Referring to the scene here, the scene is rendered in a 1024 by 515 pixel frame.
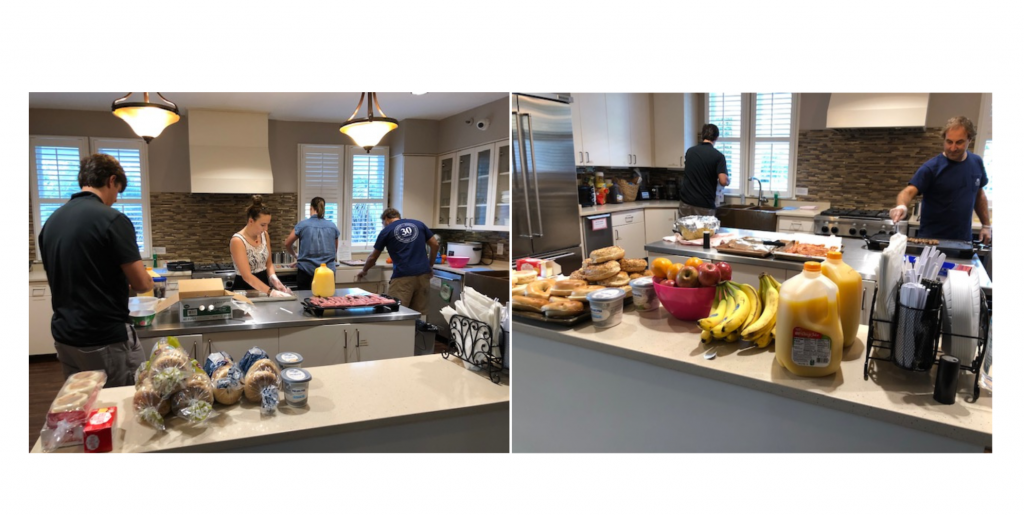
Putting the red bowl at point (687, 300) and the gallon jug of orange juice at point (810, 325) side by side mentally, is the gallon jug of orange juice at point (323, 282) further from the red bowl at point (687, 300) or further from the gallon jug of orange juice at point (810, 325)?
the gallon jug of orange juice at point (810, 325)

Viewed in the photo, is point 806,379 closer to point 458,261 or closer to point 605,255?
point 605,255

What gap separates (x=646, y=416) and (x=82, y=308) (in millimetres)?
2004

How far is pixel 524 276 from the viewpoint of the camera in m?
2.16

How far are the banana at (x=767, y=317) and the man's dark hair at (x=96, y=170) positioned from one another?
2.20 meters

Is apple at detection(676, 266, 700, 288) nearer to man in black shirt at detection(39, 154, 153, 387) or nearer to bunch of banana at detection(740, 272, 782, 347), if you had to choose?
bunch of banana at detection(740, 272, 782, 347)

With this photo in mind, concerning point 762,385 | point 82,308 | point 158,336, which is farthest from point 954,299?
point 158,336

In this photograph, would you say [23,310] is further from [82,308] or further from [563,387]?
[563,387]

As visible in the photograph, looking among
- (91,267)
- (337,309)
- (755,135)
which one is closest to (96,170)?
(91,267)

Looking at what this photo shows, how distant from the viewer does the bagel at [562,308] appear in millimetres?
1895

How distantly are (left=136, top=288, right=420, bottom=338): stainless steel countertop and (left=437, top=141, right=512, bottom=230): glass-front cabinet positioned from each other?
1.53 metres

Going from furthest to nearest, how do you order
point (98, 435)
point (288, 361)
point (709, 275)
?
point (709, 275)
point (288, 361)
point (98, 435)

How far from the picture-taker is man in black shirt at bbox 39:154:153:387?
6.52ft

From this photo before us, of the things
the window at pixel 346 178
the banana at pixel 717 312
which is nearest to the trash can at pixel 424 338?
the window at pixel 346 178

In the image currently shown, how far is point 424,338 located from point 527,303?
208cm
